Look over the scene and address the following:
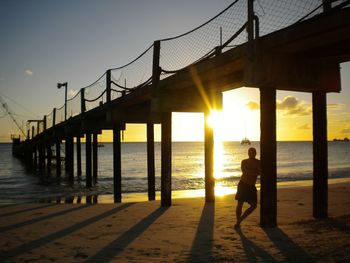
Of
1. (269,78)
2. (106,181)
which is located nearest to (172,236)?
(269,78)

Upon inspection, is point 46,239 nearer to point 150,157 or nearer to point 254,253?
point 254,253

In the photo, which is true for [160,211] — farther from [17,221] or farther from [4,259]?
[4,259]

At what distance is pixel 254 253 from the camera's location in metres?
6.91

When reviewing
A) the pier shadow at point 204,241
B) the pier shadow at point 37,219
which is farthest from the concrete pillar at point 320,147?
the pier shadow at point 37,219

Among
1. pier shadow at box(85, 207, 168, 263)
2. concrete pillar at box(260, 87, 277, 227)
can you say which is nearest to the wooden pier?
concrete pillar at box(260, 87, 277, 227)

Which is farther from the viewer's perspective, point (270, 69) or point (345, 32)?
point (270, 69)

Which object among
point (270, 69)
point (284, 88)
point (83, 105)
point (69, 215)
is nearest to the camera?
point (270, 69)

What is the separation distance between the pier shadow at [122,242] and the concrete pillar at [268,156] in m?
2.73

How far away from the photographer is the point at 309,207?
12.4 m

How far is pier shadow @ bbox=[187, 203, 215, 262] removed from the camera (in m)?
6.73

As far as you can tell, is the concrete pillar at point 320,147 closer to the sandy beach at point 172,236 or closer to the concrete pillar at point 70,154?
the sandy beach at point 172,236

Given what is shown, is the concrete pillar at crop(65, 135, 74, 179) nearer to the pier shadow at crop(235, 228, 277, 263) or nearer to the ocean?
the ocean

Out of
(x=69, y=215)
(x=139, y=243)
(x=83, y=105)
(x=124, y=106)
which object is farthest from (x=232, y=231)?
(x=83, y=105)

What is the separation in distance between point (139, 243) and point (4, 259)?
235cm
